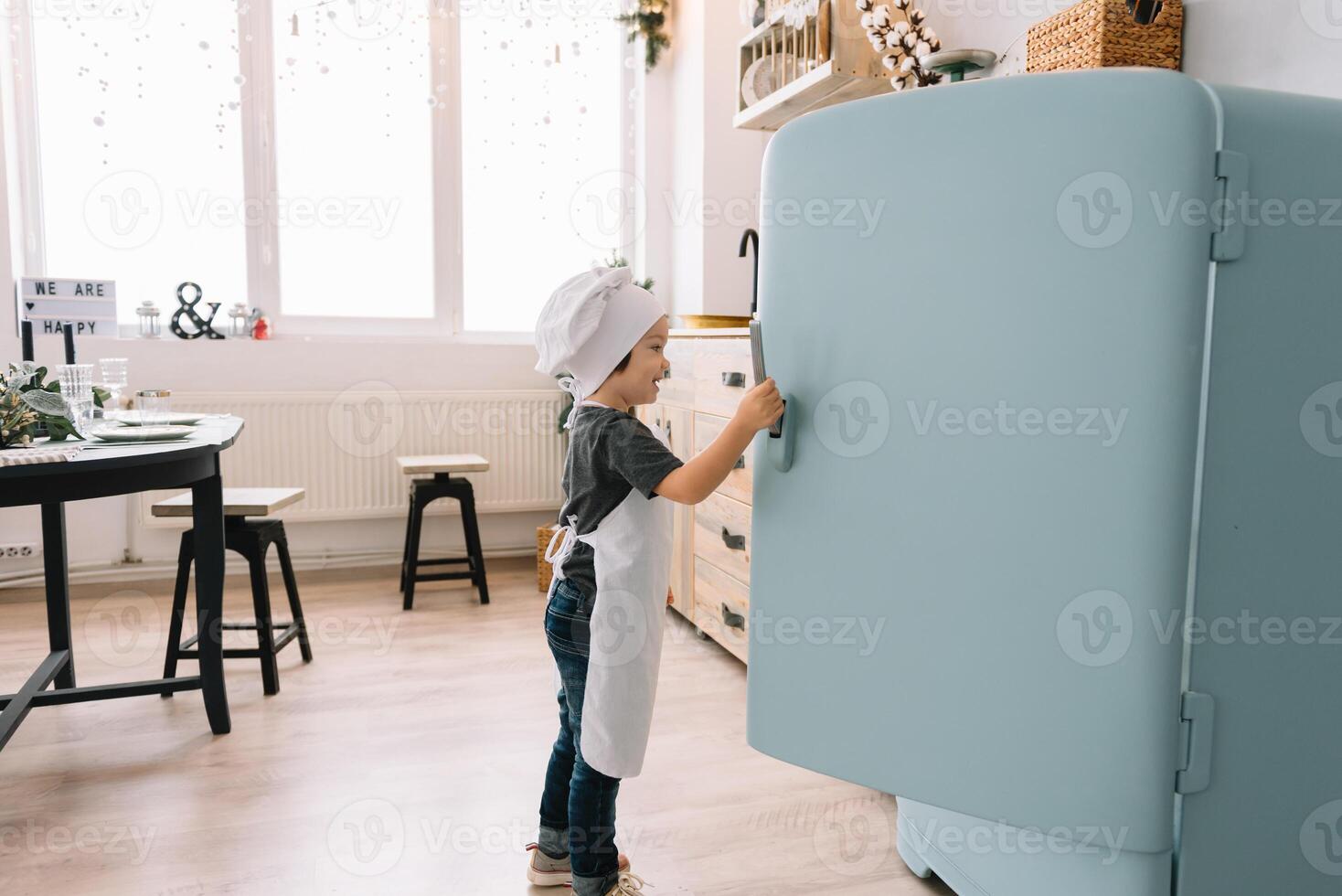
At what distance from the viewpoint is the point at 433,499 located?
11.6 ft

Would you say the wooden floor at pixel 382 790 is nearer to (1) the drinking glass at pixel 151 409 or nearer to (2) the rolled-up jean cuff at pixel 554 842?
(2) the rolled-up jean cuff at pixel 554 842

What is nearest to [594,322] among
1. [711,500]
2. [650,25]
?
[711,500]

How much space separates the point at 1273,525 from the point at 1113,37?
3.33 ft

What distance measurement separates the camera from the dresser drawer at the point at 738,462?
2527mm

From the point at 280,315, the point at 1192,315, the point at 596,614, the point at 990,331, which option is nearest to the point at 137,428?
the point at 596,614

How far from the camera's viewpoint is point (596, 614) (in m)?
1.45

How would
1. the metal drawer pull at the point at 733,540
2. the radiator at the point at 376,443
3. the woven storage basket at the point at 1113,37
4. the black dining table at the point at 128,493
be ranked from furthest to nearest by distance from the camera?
1. the radiator at the point at 376,443
2. the metal drawer pull at the point at 733,540
3. the black dining table at the point at 128,493
4. the woven storage basket at the point at 1113,37

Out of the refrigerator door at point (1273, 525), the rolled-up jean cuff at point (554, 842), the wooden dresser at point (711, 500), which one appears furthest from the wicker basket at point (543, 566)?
the refrigerator door at point (1273, 525)

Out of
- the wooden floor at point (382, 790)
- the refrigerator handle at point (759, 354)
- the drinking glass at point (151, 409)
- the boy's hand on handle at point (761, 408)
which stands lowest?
the wooden floor at point (382, 790)

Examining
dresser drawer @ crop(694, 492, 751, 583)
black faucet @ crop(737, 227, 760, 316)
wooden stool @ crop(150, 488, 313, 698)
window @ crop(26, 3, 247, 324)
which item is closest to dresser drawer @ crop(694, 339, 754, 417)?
dresser drawer @ crop(694, 492, 751, 583)

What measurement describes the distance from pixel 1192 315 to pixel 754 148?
3.03m

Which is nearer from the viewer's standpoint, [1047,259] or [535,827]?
[1047,259]

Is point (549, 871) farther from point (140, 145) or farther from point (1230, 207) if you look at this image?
point (140, 145)

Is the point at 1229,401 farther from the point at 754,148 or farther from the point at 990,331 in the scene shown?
the point at 754,148
